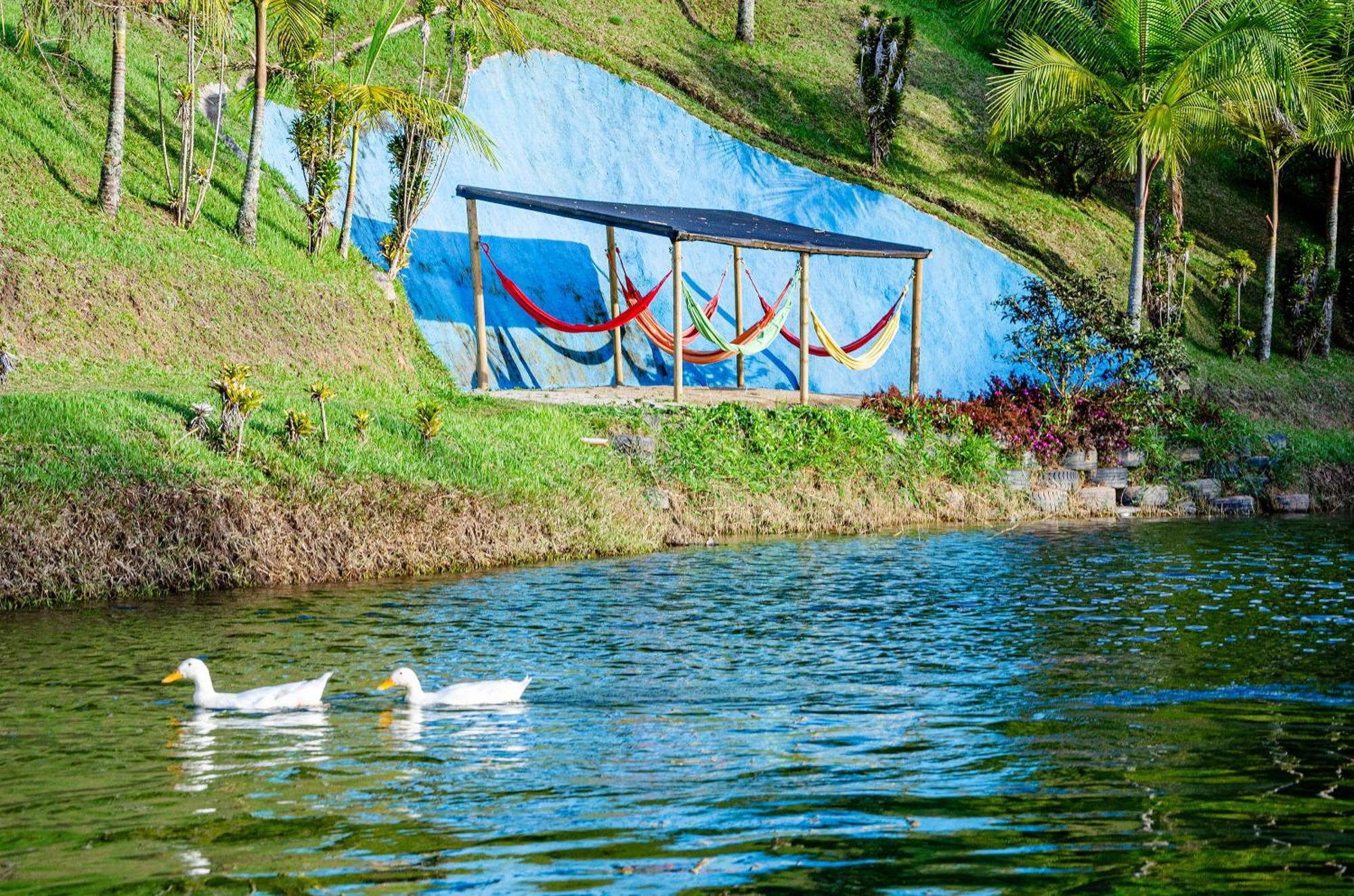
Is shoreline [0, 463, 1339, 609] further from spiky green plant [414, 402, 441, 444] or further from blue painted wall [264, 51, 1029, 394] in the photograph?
blue painted wall [264, 51, 1029, 394]

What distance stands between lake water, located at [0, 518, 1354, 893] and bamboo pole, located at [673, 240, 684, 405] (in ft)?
16.5

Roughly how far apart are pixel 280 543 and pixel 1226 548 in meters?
8.48

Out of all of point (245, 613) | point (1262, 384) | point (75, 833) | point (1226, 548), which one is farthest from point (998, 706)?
point (1262, 384)

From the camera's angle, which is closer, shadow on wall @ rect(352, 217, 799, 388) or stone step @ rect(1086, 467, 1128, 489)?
stone step @ rect(1086, 467, 1128, 489)

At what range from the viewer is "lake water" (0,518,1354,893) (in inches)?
182

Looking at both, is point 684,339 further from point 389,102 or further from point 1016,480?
point 389,102

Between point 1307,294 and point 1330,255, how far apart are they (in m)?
1.08

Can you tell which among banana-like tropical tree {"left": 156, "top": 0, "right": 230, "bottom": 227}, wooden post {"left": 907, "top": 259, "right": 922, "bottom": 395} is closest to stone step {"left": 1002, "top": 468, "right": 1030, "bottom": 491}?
wooden post {"left": 907, "top": 259, "right": 922, "bottom": 395}

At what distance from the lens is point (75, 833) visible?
16.4ft

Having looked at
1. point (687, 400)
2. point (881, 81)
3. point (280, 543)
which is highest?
point (881, 81)

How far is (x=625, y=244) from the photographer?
→ 21.7 metres

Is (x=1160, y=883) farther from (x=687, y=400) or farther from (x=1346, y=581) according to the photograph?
(x=687, y=400)

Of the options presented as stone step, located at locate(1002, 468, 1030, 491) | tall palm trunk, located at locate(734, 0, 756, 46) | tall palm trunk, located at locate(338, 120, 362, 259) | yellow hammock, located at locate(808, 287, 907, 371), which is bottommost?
stone step, located at locate(1002, 468, 1030, 491)

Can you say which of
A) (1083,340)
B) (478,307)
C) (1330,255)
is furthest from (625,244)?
(1330,255)
